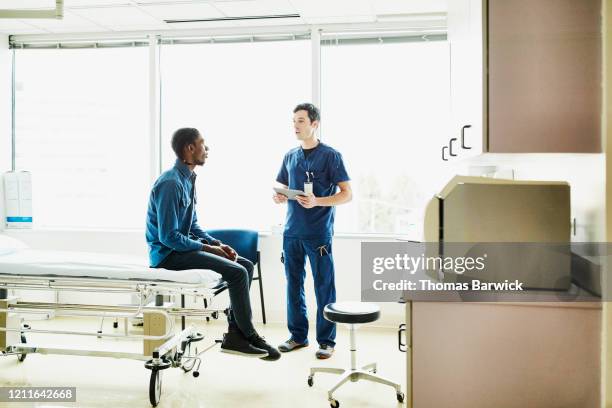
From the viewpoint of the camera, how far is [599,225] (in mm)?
1848

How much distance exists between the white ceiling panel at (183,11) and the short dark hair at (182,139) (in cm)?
128

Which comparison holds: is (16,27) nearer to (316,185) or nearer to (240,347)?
(316,185)

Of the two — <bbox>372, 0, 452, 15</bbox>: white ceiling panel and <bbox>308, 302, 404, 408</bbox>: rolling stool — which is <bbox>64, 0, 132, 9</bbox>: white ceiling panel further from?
<bbox>308, 302, 404, 408</bbox>: rolling stool

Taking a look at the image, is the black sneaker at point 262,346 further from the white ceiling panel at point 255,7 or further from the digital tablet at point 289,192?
the white ceiling panel at point 255,7

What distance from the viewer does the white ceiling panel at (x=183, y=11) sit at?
12.4ft

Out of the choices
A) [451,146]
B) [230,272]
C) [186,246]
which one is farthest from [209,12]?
[451,146]

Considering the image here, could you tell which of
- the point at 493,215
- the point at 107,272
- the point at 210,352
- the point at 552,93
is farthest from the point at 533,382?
the point at 210,352

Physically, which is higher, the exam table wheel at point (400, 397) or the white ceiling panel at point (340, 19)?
the white ceiling panel at point (340, 19)

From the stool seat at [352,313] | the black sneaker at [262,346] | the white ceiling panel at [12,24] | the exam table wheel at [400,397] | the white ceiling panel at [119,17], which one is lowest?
the exam table wheel at [400,397]

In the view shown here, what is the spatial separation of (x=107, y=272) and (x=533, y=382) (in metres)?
2.01

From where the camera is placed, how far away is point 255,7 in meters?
3.80

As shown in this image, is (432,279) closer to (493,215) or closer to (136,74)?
(493,215)

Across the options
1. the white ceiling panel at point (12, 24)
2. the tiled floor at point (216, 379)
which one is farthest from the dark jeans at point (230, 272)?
the white ceiling panel at point (12, 24)

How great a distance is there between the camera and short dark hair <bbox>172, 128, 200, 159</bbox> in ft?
9.67
